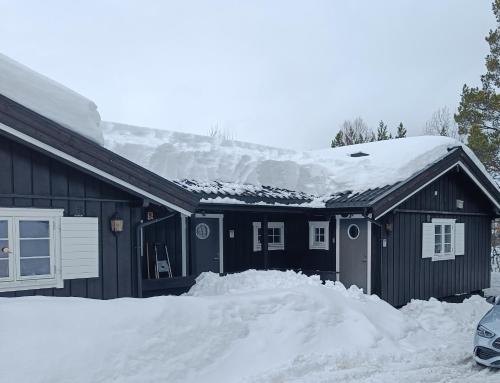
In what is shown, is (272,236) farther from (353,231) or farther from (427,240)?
(427,240)

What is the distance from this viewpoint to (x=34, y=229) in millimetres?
7070

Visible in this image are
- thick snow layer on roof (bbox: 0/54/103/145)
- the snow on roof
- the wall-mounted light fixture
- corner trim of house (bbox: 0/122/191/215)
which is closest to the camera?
corner trim of house (bbox: 0/122/191/215)

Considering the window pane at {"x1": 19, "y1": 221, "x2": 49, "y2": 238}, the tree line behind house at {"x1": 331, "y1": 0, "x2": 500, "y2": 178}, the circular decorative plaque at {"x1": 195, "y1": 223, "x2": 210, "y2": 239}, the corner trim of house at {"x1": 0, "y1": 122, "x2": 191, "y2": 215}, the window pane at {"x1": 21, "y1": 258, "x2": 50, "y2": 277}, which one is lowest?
the window pane at {"x1": 21, "y1": 258, "x2": 50, "y2": 277}

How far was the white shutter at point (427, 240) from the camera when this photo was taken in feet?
40.8

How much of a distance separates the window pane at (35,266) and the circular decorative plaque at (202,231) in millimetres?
4721

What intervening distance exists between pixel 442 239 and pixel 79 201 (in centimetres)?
1017

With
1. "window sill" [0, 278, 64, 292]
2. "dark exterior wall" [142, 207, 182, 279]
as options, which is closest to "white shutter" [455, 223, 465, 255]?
"dark exterior wall" [142, 207, 182, 279]

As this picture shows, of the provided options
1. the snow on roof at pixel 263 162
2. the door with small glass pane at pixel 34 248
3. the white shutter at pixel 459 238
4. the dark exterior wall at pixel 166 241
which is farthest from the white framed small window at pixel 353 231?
the door with small glass pane at pixel 34 248

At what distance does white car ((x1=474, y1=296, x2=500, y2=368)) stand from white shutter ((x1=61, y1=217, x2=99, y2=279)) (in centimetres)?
603

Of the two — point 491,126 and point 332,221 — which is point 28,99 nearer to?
point 332,221

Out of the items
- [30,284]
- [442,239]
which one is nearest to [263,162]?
[442,239]

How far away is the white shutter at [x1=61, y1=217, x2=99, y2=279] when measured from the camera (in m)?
7.32

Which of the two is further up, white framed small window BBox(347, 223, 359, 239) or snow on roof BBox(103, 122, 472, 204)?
snow on roof BBox(103, 122, 472, 204)

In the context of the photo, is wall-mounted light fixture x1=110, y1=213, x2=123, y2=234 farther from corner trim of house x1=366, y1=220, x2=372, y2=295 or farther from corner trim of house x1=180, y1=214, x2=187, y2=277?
corner trim of house x1=366, y1=220, x2=372, y2=295
